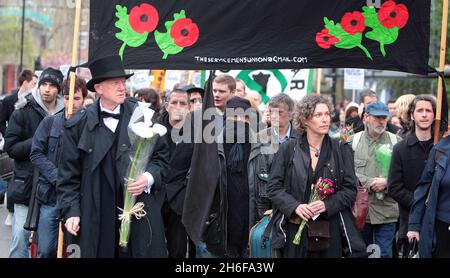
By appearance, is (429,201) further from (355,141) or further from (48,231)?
(48,231)

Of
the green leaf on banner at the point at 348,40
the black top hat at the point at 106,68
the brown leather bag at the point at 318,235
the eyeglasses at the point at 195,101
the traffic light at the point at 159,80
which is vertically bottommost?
the brown leather bag at the point at 318,235

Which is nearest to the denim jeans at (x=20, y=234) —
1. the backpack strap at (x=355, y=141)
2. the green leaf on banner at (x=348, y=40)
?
the green leaf on banner at (x=348, y=40)

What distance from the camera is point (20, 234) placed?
30.1ft

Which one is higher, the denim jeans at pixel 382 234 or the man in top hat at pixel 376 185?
the man in top hat at pixel 376 185

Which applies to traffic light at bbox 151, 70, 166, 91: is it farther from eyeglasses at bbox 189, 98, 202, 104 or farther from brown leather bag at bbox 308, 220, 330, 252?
brown leather bag at bbox 308, 220, 330, 252

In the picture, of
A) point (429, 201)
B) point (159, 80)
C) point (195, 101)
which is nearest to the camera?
point (429, 201)

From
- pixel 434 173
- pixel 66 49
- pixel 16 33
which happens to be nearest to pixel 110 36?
pixel 434 173

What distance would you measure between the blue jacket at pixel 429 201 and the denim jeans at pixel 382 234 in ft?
7.48

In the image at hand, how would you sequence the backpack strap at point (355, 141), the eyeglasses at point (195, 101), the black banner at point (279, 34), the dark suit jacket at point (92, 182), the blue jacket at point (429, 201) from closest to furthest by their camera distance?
the dark suit jacket at point (92, 182) → the blue jacket at point (429, 201) → the black banner at point (279, 34) → the backpack strap at point (355, 141) → the eyeglasses at point (195, 101)

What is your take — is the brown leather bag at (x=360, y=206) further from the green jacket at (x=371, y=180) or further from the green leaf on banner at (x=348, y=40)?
the green leaf on banner at (x=348, y=40)

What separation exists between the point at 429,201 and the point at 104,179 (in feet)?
8.62

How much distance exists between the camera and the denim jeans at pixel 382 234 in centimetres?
994

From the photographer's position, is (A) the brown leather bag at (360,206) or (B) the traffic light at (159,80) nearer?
(A) the brown leather bag at (360,206)

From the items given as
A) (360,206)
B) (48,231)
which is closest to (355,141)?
(360,206)
